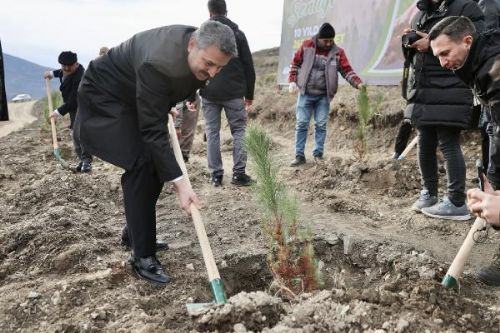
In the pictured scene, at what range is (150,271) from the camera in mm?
2984

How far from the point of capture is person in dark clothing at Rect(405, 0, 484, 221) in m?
3.60

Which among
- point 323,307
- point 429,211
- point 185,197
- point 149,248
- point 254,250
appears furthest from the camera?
point 429,211

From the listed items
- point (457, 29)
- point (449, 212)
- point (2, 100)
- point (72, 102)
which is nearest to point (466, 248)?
point (457, 29)

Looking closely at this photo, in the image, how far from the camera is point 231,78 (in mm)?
4941

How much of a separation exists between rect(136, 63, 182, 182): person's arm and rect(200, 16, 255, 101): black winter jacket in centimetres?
227

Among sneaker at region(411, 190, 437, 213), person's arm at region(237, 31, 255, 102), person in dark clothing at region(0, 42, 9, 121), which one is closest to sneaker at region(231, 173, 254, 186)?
person's arm at region(237, 31, 255, 102)

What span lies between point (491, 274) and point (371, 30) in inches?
299

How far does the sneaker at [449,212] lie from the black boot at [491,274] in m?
0.93

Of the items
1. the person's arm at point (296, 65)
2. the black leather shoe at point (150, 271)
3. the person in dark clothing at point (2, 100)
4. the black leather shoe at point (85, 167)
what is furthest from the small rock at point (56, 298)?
the person in dark clothing at point (2, 100)

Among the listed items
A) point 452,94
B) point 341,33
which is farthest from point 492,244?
point 341,33

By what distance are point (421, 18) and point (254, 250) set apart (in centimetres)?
231

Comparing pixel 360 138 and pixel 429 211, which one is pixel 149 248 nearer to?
pixel 429 211

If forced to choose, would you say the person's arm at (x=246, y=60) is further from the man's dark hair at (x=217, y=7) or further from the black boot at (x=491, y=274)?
the black boot at (x=491, y=274)

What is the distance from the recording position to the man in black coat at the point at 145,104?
8.35 feet
